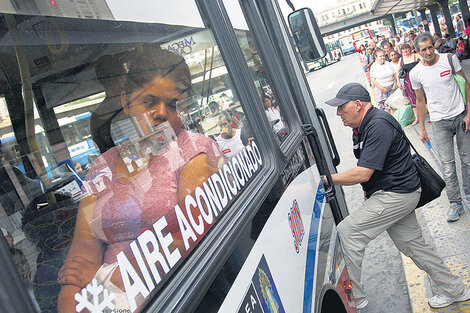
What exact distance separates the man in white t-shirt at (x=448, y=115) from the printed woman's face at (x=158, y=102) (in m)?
3.78

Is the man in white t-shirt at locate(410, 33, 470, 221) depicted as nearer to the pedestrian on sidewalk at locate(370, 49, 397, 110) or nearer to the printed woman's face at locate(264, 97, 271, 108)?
the printed woman's face at locate(264, 97, 271, 108)

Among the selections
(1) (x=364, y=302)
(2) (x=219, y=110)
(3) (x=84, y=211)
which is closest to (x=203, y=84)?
(2) (x=219, y=110)

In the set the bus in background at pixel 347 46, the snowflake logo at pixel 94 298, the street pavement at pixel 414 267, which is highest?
the snowflake logo at pixel 94 298

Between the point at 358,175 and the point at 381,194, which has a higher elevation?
the point at 358,175

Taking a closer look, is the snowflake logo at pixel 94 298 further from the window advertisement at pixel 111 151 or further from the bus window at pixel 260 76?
the bus window at pixel 260 76

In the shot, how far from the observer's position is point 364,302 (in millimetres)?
3359

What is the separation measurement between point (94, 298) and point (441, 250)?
402 centimetres

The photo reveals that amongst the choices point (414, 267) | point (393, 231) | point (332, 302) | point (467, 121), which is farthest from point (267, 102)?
point (467, 121)

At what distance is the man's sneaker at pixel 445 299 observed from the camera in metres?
3.36

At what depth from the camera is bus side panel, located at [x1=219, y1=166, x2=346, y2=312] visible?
1.41m

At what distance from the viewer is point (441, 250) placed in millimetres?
4199

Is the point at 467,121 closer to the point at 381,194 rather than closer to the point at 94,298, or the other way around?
the point at 381,194

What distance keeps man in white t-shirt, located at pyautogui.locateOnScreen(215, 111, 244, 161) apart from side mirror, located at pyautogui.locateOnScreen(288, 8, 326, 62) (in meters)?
1.82

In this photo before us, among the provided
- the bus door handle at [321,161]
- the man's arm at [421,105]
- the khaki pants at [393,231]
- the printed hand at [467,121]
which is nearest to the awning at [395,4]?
the man's arm at [421,105]
